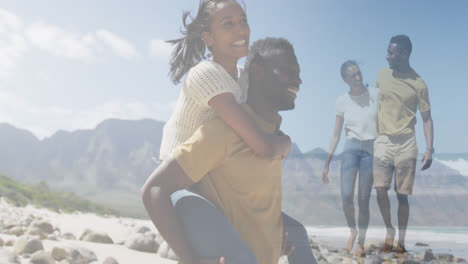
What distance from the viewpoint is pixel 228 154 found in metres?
1.39

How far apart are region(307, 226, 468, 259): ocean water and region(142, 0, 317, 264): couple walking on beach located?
9.15 feet

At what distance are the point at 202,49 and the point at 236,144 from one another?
47cm

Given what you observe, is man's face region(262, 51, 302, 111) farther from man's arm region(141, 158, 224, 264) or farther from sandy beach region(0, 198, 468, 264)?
sandy beach region(0, 198, 468, 264)

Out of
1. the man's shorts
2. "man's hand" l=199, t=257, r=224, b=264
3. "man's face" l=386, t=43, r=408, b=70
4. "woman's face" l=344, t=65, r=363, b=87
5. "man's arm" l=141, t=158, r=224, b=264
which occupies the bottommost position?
the man's shorts

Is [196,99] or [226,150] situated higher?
[196,99]

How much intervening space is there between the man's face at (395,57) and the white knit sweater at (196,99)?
264 centimetres

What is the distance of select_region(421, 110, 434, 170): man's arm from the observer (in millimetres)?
3414

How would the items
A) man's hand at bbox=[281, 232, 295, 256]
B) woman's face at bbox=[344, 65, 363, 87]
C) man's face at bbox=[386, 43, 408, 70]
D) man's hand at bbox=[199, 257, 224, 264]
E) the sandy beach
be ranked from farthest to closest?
woman's face at bbox=[344, 65, 363, 87], man's face at bbox=[386, 43, 408, 70], the sandy beach, man's hand at bbox=[281, 232, 295, 256], man's hand at bbox=[199, 257, 224, 264]

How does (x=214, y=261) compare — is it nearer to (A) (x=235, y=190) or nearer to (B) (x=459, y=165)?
(A) (x=235, y=190)

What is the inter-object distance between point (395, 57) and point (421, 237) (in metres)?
2.35

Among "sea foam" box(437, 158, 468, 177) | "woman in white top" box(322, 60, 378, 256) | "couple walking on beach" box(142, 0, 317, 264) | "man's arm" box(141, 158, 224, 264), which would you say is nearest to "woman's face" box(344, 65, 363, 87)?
"woman in white top" box(322, 60, 378, 256)

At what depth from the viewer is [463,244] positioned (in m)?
4.94

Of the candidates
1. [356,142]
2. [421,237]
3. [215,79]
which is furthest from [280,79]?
[421,237]

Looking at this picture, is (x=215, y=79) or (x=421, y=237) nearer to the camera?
(x=215, y=79)
